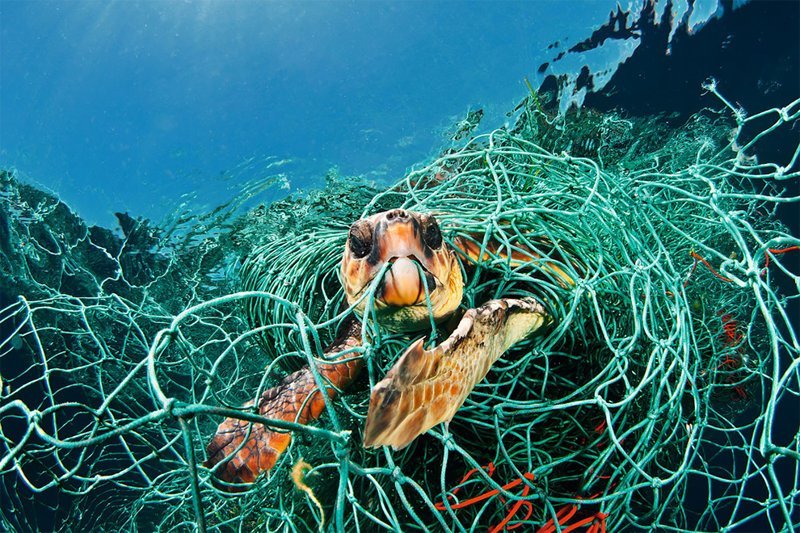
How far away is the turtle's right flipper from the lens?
142 centimetres

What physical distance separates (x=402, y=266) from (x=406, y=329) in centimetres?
26

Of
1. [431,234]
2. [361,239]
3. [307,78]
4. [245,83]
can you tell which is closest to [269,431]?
[361,239]

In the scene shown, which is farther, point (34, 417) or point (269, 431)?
point (269, 431)

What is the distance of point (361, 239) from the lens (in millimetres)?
1234

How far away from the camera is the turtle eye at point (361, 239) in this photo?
1227 mm

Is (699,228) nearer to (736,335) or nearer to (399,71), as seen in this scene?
(736,335)

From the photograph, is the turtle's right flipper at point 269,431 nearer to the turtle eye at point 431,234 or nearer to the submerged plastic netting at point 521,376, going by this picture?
the submerged plastic netting at point 521,376

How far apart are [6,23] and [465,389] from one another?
21.6 ft

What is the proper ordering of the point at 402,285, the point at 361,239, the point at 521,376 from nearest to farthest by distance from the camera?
1. the point at 402,285
2. the point at 361,239
3. the point at 521,376

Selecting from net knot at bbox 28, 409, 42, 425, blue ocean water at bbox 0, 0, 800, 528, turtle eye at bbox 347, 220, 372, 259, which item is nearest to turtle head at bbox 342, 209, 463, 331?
turtle eye at bbox 347, 220, 372, 259

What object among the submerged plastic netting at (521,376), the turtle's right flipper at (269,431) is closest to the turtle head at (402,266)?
the submerged plastic netting at (521,376)

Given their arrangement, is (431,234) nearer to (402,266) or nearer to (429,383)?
(402,266)

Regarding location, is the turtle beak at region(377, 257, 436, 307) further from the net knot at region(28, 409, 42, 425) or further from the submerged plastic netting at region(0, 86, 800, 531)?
the net knot at region(28, 409, 42, 425)

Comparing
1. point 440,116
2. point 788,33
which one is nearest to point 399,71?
point 440,116
